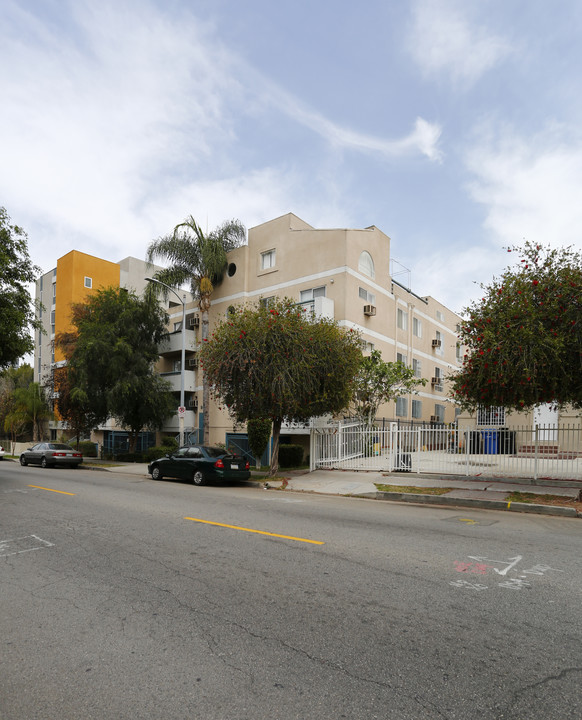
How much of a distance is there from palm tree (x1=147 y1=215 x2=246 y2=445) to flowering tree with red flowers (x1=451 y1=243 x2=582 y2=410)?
60.8ft

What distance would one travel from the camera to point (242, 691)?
10.8 ft

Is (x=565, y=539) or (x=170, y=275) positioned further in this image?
(x=170, y=275)

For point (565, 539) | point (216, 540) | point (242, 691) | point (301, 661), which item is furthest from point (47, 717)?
point (565, 539)

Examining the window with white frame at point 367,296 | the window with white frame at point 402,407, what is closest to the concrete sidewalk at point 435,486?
the window with white frame at point 367,296

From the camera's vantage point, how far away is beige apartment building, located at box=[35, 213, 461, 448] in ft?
86.9

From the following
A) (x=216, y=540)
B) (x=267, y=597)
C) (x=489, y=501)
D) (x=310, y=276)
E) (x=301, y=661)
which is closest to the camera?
(x=301, y=661)

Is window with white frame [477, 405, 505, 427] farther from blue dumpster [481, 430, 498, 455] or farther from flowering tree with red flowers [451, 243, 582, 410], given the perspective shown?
flowering tree with red flowers [451, 243, 582, 410]

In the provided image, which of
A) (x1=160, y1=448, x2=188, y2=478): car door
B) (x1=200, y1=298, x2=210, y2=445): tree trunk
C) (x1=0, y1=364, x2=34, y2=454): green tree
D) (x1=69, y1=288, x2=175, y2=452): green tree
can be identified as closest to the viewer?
(x1=160, y1=448, x2=188, y2=478): car door

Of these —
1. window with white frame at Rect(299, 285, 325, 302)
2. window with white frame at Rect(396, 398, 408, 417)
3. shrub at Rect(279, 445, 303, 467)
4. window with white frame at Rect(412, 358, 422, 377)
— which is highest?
window with white frame at Rect(299, 285, 325, 302)

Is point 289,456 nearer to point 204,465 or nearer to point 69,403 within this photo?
point 204,465

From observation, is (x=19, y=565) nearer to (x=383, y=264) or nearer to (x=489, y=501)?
(x=489, y=501)

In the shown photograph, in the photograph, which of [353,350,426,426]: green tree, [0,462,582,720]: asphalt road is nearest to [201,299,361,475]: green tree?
[353,350,426,426]: green tree

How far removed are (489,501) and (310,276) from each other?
17.8m

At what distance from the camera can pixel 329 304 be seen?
25766 mm
